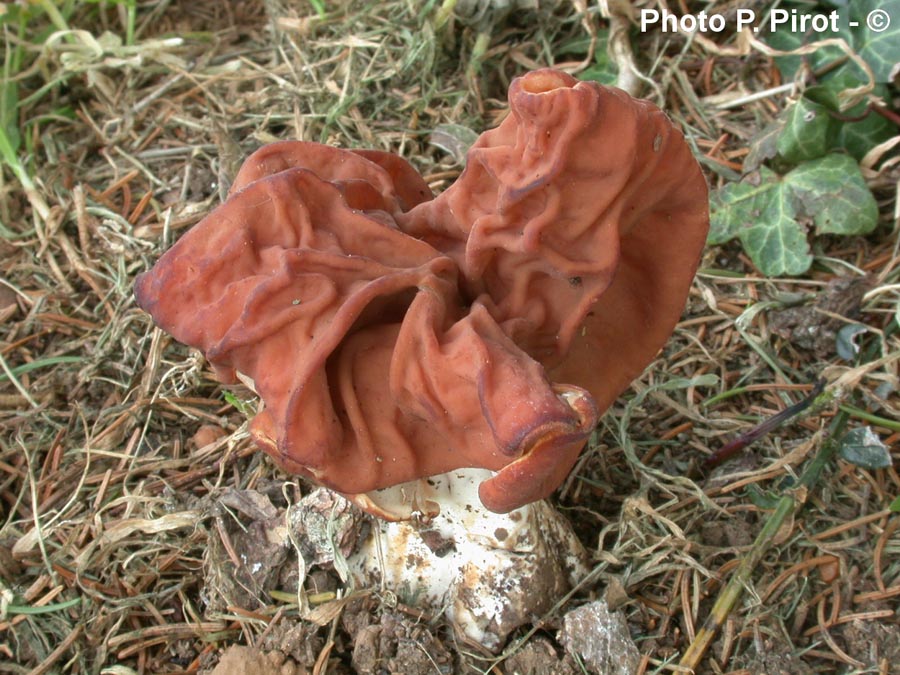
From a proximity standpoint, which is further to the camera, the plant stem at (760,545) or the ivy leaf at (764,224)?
the ivy leaf at (764,224)

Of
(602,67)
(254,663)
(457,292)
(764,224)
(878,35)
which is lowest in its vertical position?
(254,663)

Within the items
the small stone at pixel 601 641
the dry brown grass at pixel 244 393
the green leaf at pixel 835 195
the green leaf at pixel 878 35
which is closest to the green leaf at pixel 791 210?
the green leaf at pixel 835 195

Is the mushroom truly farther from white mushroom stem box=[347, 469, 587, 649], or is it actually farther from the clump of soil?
the clump of soil

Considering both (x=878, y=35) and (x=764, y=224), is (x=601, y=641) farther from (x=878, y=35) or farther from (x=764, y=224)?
(x=878, y=35)

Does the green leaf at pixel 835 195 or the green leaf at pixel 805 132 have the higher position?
the green leaf at pixel 805 132

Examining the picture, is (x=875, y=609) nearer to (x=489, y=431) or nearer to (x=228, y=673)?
(x=489, y=431)

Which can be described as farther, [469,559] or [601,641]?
[469,559]

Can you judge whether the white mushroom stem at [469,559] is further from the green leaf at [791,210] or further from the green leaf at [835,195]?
the green leaf at [835,195]

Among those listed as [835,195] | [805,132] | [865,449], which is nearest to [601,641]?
[865,449]

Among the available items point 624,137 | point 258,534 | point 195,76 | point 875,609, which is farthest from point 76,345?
point 875,609
